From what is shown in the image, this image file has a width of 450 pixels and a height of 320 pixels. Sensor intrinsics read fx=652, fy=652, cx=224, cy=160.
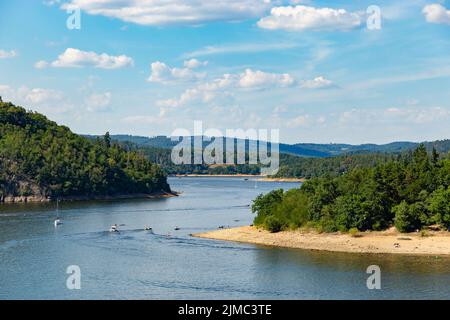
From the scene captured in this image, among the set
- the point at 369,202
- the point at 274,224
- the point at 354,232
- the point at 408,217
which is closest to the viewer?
the point at 408,217

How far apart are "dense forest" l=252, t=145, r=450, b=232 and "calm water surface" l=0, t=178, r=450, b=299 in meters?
13.0

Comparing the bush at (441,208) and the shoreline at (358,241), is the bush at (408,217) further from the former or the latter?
the bush at (441,208)

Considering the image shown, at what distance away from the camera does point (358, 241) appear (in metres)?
104

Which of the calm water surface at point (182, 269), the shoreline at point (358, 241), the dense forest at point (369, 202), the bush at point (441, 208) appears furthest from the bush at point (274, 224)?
the bush at point (441, 208)

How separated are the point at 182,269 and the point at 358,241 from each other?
3230cm

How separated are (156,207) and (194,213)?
2554 centimetres

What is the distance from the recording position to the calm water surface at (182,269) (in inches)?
2901

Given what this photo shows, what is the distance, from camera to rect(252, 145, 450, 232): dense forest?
108m

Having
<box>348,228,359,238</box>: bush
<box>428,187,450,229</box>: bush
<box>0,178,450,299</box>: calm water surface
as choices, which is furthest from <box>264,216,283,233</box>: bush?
<box>428,187,450,229</box>: bush

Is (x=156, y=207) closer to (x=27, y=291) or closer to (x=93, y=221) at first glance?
(x=93, y=221)

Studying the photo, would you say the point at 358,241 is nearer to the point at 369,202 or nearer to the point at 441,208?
the point at 369,202

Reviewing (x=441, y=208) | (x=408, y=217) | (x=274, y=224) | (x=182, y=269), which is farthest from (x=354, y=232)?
(x=182, y=269)

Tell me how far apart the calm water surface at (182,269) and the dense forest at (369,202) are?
42.7ft
